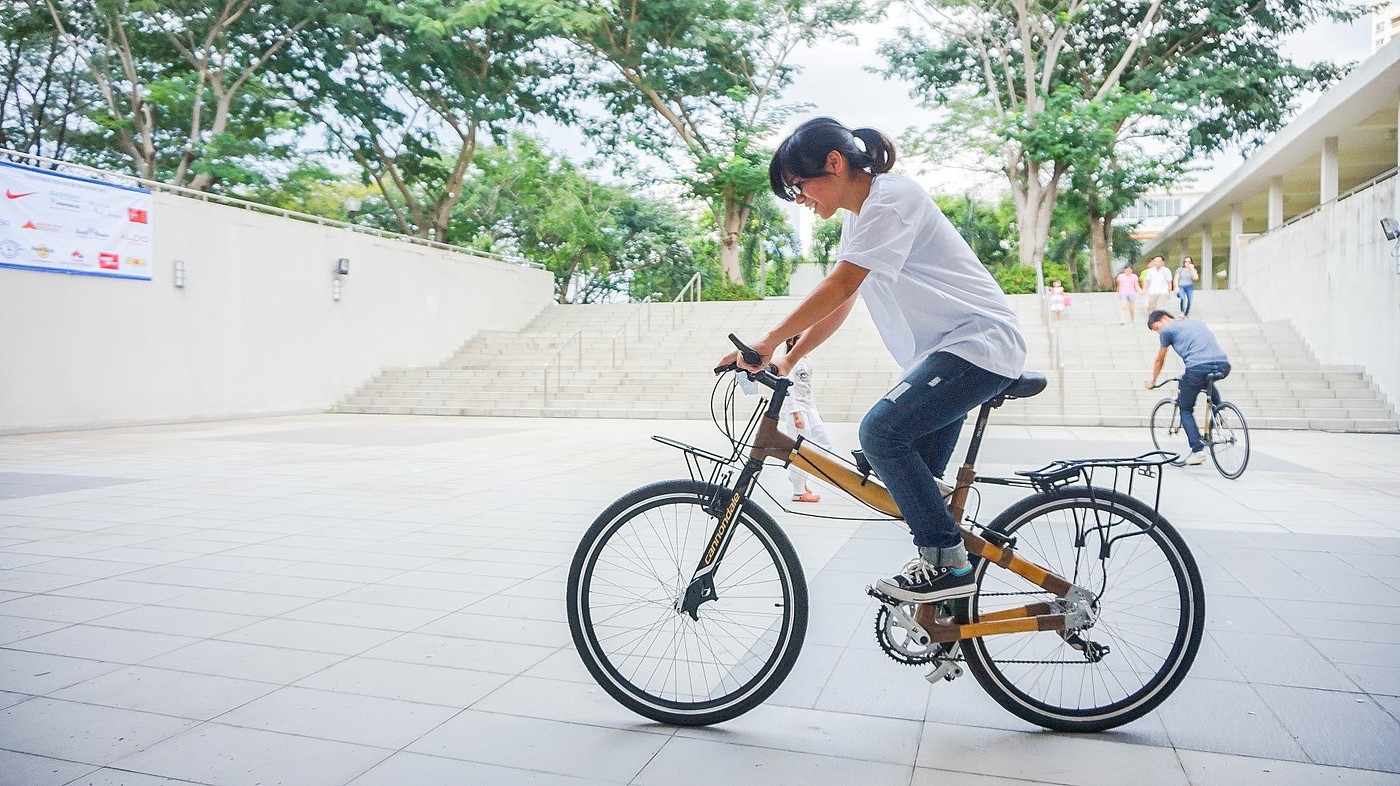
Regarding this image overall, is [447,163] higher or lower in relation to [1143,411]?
higher

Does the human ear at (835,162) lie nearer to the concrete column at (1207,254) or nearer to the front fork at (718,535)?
the front fork at (718,535)

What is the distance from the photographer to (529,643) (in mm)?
3629

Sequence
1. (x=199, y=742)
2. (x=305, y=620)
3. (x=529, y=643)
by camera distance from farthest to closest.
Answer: (x=305, y=620) → (x=529, y=643) → (x=199, y=742)

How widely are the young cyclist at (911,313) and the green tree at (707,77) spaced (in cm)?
2525

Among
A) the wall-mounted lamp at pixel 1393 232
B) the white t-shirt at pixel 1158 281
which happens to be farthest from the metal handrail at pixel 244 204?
the wall-mounted lamp at pixel 1393 232

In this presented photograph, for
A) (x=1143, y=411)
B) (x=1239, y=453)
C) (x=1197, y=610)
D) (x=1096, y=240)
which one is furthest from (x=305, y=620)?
(x=1096, y=240)

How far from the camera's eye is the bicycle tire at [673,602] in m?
2.73

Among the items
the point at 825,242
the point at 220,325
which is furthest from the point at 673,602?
the point at 825,242

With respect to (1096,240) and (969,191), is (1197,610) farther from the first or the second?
(969,191)

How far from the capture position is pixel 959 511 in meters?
2.69

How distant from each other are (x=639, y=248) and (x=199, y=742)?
38399mm

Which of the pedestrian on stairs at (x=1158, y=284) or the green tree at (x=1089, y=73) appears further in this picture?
the green tree at (x=1089, y=73)

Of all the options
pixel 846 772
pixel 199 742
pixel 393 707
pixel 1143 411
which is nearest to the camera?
pixel 846 772

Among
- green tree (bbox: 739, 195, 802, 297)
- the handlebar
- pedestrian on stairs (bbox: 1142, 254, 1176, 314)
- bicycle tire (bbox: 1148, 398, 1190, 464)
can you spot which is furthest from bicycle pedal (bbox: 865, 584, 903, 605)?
green tree (bbox: 739, 195, 802, 297)
